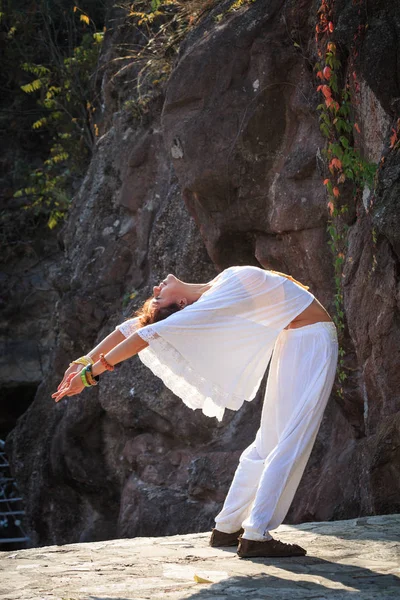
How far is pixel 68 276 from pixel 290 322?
6741 mm

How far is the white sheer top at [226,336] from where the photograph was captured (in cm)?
474

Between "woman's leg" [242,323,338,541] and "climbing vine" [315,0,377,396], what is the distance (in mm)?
1962

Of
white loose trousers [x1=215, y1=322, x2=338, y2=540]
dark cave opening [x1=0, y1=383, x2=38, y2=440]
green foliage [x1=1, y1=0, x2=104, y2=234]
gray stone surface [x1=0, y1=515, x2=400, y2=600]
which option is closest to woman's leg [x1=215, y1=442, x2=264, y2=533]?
white loose trousers [x1=215, y1=322, x2=338, y2=540]

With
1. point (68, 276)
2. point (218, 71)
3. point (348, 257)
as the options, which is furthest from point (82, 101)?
point (348, 257)

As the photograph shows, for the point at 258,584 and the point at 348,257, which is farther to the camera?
the point at 348,257

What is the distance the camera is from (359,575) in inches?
167

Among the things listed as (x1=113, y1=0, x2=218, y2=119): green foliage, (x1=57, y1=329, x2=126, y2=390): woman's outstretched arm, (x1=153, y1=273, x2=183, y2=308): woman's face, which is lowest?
(x1=57, y1=329, x2=126, y2=390): woman's outstretched arm

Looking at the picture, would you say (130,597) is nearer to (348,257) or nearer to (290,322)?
(290,322)

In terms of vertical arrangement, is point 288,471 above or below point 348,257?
below

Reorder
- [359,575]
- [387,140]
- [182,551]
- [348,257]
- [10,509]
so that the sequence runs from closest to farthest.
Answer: [359,575]
[182,551]
[387,140]
[348,257]
[10,509]

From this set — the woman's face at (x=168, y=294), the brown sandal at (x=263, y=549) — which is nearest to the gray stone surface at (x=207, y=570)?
the brown sandal at (x=263, y=549)

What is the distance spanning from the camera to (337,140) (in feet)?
22.5

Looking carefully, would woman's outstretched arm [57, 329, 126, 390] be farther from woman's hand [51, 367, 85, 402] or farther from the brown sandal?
the brown sandal

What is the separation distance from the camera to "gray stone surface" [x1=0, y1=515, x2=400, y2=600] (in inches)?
153
